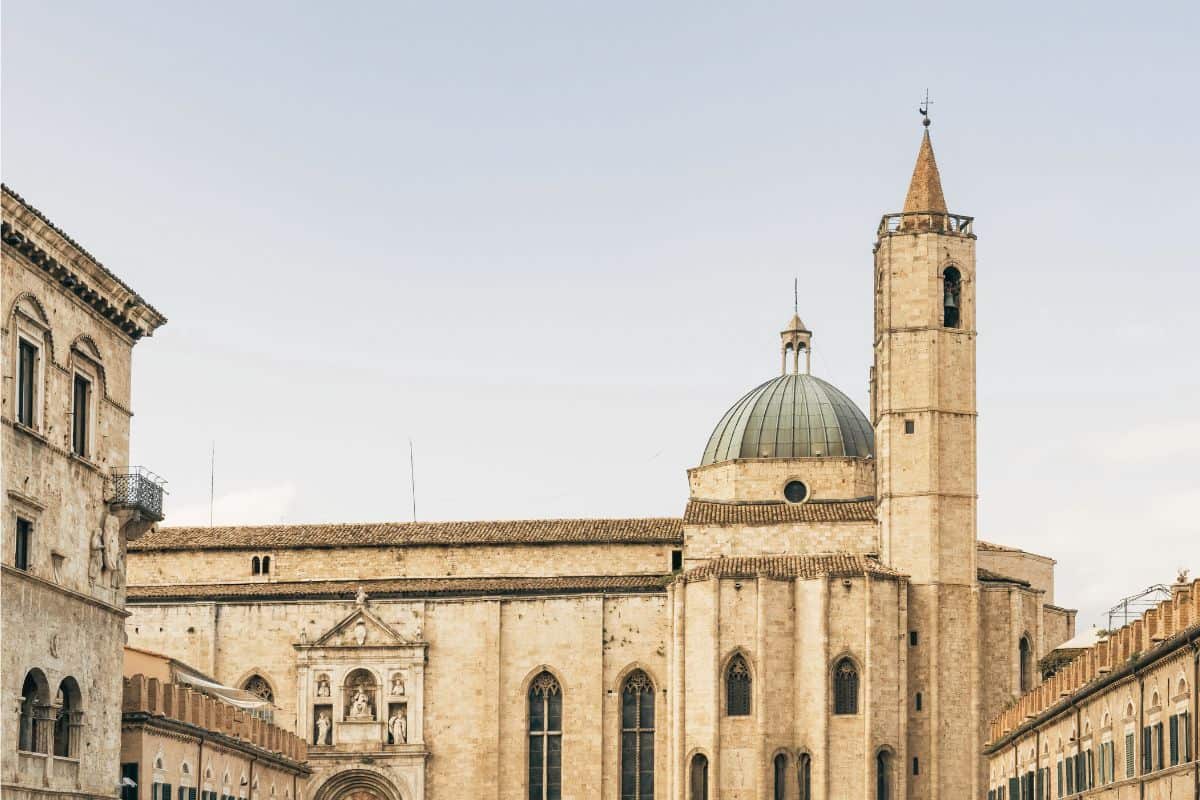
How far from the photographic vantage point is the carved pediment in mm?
70062

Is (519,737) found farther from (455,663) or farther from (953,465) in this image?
(953,465)

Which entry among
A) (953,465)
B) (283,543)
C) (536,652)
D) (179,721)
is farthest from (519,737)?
(179,721)

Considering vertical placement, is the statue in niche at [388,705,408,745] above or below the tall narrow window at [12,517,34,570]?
below

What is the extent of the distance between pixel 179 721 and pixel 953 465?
32.7 meters

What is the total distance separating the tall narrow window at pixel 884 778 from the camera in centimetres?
6469

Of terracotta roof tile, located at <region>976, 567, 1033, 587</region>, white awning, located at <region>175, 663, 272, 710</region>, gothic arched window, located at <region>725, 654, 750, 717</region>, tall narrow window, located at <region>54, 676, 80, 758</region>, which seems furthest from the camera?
terracotta roof tile, located at <region>976, 567, 1033, 587</region>

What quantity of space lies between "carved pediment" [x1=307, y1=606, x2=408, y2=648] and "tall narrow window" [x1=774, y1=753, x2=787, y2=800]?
13.3 metres

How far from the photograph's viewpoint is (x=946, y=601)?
217 ft

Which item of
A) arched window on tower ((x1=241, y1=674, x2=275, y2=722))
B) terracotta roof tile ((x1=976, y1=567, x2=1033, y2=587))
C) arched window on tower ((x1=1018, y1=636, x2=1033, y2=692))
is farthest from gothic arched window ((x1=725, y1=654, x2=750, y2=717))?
arched window on tower ((x1=241, y1=674, x2=275, y2=722))

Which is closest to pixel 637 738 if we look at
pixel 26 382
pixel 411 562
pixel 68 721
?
pixel 411 562

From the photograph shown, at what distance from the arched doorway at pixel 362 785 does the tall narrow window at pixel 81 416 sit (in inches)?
1405

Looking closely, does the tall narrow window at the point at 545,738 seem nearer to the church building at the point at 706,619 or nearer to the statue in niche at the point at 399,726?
the church building at the point at 706,619

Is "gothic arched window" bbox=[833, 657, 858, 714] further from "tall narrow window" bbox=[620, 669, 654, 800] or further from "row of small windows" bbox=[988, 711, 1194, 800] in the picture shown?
"row of small windows" bbox=[988, 711, 1194, 800]

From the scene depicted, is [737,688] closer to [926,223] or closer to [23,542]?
[926,223]
